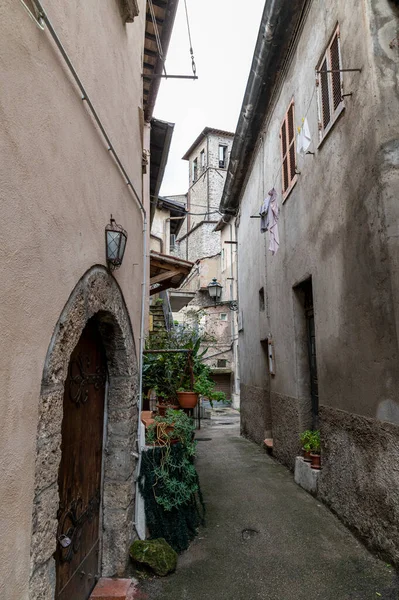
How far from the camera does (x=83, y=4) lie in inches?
106

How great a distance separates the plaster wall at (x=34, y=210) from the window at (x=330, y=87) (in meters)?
2.85

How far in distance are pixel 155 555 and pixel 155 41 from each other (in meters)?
6.79

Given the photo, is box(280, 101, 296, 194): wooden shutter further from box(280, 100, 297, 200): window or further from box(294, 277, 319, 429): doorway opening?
box(294, 277, 319, 429): doorway opening

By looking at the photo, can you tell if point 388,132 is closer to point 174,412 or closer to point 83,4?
point 83,4

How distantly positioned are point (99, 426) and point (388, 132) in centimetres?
373

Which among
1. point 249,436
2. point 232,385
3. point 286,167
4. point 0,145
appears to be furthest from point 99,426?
point 232,385

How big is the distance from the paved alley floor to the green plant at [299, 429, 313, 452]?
0.59m

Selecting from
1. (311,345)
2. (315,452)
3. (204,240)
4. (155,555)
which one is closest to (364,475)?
(315,452)

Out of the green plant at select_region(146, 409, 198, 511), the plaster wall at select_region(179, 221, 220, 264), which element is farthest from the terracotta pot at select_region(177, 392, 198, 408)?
the plaster wall at select_region(179, 221, 220, 264)

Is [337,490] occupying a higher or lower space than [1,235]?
lower

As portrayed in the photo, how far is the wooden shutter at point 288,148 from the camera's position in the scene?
6.38 meters

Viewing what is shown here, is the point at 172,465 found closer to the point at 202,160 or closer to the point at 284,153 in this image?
the point at 284,153

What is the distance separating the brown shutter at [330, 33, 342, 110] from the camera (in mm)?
4605

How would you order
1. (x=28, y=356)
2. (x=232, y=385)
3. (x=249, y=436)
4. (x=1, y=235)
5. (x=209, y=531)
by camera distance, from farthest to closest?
(x=232, y=385) < (x=249, y=436) < (x=209, y=531) < (x=28, y=356) < (x=1, y=235)
